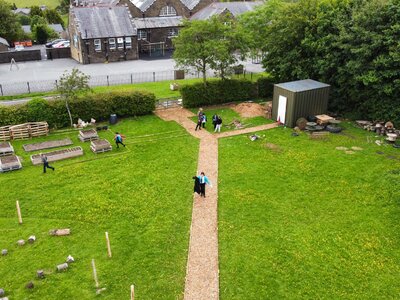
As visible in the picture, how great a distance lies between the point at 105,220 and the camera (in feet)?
66.7

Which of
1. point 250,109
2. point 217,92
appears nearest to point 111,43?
point 217,92

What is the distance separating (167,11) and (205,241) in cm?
5821

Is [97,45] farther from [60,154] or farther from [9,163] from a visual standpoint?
[9,163]

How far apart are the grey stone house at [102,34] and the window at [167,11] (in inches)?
411

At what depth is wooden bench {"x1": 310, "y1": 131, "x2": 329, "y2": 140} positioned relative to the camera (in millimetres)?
31203

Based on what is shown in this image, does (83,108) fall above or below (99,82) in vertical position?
below

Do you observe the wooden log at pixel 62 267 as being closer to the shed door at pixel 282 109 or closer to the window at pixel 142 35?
the shed door at pixel 282 109

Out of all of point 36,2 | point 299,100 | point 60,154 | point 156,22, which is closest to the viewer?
point 60,154

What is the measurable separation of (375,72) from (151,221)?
22.4 m

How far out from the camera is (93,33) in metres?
56.2

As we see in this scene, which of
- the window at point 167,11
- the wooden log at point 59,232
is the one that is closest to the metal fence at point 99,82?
the window at point 167,11

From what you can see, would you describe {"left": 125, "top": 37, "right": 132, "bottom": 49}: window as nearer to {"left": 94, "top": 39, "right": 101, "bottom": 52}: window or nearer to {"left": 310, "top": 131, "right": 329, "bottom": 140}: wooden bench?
{"left": 94, "top": 39, "right": 101, "bottom": 52}: window

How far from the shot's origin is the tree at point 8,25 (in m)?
69.5

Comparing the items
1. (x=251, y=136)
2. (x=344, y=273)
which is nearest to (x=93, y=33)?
(x=251, y=136)
